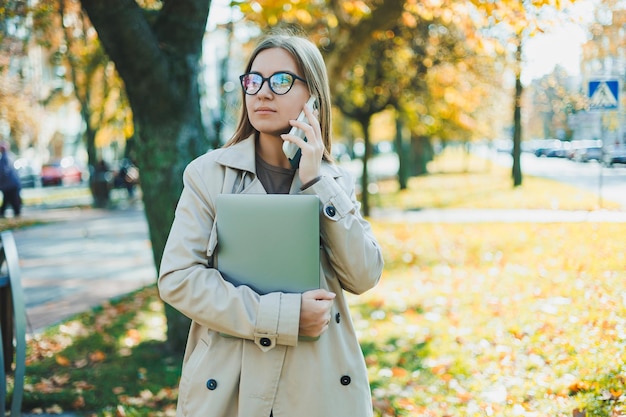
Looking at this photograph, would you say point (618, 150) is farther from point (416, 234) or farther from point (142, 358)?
point (416, 234)

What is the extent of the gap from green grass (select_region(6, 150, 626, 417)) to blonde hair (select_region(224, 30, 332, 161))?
7.44ft

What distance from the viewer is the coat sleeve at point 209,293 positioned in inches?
76.8

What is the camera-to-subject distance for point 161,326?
6.82 meters

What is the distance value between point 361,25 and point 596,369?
6.92m

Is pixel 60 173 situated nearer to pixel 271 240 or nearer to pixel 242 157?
pixel 242 157

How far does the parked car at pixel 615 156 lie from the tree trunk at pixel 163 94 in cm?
309

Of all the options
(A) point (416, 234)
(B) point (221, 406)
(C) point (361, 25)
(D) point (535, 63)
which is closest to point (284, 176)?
(B) point (221, 406)

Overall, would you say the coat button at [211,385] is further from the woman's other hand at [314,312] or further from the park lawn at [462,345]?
the park lawn at [462,345]

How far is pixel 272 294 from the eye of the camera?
1.98m

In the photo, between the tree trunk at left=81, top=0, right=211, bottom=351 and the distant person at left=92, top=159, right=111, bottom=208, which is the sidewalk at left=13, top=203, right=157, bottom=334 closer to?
the tree trunk at left=81, top=0, right=211, bottom=351

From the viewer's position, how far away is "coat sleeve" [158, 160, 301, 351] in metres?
1.95

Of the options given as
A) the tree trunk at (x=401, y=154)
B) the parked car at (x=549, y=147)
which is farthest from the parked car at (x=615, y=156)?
the tree trunk at (x=401, y=154)

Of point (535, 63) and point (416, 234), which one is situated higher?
point (535, 63)

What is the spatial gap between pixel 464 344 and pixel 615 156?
219 centimetres
